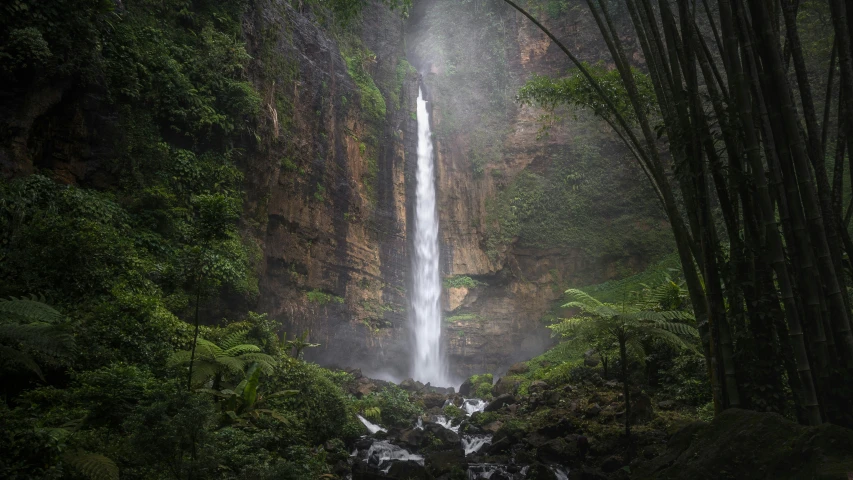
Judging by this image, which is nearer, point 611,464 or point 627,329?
point 611,464

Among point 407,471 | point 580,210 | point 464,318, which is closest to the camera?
point 407,471

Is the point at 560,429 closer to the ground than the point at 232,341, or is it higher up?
closer to the ground

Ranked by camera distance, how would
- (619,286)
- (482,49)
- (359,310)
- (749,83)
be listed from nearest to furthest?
(749,83) < (359,310) < (619,286) < (482,49)

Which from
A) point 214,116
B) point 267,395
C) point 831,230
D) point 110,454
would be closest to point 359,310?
point 214,116

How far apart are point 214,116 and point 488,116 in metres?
17.7

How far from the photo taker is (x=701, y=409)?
25.7 feet

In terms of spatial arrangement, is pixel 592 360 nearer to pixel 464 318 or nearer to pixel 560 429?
pixel 560 429

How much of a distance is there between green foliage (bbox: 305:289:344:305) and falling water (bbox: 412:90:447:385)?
16.1 ft

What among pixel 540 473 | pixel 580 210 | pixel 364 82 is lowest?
pixel 540 473

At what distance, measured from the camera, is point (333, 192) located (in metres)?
18.8

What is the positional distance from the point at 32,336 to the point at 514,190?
2307 centimetres

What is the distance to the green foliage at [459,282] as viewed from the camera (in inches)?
922

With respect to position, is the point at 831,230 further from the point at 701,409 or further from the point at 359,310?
the point at 359,310

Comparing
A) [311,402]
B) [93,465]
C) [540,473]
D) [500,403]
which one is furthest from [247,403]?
[500,403]
